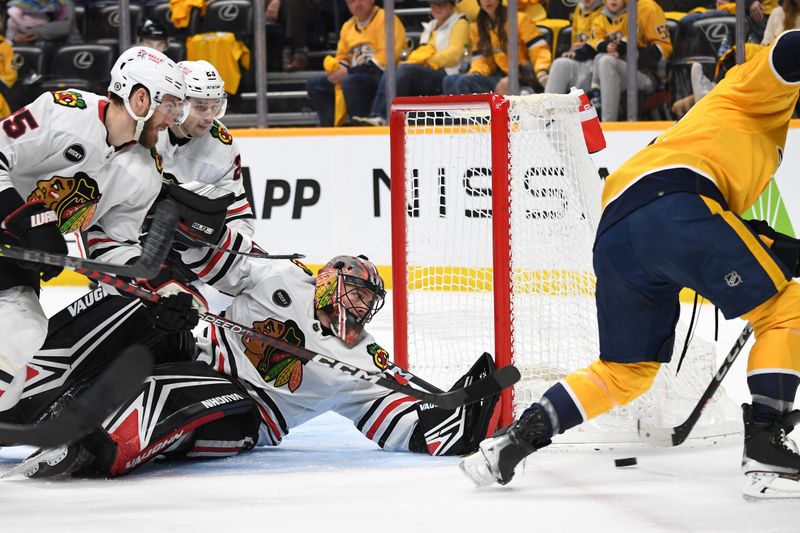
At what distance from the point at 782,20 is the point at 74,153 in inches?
141

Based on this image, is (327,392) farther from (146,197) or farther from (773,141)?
(773,141)

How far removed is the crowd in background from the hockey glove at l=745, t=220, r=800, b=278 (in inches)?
116

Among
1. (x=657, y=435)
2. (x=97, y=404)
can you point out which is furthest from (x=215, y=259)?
(x=657, y=435)

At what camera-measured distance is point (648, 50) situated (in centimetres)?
577

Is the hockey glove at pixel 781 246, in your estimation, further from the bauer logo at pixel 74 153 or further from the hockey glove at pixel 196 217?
the bauer logo at pixel 74 153

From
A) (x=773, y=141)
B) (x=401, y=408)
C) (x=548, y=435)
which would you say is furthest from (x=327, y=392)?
(x=773, y=141)

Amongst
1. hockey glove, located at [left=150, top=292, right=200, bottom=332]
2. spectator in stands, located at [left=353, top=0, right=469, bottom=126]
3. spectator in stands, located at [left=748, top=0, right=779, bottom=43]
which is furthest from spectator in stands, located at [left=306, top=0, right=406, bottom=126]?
hockey glove, located at [left=150, top=292, right=200, bottom=332]

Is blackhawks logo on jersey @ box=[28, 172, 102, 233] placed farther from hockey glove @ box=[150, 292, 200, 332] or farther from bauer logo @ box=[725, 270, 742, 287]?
bauer logo @ box=[725, 270, 742, 287]

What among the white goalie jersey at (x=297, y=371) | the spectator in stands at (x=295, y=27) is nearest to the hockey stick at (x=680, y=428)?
the white goalie jersey at (x=297, y=371)

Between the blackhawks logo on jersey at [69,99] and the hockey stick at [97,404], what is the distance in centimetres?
69

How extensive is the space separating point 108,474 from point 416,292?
4.44 ft

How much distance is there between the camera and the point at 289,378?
3061 millimetres

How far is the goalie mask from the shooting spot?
9.91 feet

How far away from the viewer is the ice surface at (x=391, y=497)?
93.6 inches
